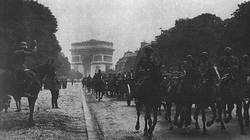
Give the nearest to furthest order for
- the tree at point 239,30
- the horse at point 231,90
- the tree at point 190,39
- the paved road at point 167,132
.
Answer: the paved road at point 167,132 < the horse at point 231,90 < the tree at point 239,30 < the tree at point 190,39

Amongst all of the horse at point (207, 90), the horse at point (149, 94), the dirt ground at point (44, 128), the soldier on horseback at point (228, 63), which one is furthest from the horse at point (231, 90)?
the dirt ground at point (44, 128)

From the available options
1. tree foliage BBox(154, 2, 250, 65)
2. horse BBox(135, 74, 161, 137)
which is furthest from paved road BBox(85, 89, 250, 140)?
tree foliage BBox(154, 2, 250, 65)

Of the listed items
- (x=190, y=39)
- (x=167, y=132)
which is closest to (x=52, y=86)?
(x=167, y=132)

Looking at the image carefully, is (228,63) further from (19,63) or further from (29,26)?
(29,26)

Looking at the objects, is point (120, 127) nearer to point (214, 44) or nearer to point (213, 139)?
point (213, 139)

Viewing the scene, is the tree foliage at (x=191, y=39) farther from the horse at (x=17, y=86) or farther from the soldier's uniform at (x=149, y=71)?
the soldier's uniform at (x=149, y=71)

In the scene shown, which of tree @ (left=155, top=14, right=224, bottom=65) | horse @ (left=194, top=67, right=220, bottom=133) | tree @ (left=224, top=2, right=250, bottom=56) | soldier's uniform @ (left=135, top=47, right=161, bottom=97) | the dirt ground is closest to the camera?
the dirt ground

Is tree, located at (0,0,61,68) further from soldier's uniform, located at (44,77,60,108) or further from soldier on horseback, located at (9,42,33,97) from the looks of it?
soldier on horseback, located at (9,42,33,97)

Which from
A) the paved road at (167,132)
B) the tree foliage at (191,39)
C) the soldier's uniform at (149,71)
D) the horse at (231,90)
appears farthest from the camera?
the tree foliage at (191,39)

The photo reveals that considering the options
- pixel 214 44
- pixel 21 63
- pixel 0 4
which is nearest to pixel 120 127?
pixel 21 63

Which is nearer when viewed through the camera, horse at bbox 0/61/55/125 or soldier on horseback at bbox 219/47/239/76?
soldier on horseback at bbox 219/47/239/76

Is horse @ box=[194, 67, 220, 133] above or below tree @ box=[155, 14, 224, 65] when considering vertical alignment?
below

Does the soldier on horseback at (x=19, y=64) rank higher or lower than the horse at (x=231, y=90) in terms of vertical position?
higher

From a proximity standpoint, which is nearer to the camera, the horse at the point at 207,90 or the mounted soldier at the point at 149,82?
the mounted soldier at the point at 149,82
